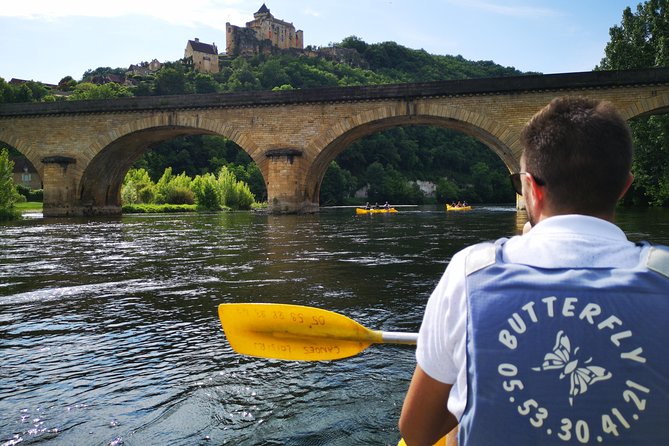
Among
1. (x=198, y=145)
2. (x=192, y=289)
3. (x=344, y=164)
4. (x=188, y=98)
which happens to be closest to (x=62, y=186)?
(x=188, y=98)

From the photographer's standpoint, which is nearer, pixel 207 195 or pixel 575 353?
pixel 575 353

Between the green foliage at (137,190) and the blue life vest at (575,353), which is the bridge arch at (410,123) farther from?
the blue life vest at (575,353)

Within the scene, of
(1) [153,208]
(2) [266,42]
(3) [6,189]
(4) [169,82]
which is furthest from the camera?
(2) [266,42]

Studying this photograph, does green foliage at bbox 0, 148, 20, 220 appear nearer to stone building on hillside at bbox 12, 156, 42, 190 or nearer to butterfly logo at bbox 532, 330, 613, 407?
butterfly logo at bbox 532, 330, 613, 407

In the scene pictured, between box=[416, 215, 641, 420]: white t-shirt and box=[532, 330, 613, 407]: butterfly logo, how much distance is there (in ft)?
0.50

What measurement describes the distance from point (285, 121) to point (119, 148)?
9490mm

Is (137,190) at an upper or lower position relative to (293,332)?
upper

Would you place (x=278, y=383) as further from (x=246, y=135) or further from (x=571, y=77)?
(x=246, y=135)

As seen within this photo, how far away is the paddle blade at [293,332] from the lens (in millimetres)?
2078

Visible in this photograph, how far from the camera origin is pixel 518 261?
113cm

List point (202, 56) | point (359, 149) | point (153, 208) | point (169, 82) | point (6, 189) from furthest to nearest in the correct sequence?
point (202, 56)
point (169, 82)
point (359, 149)
point (153, 208)
point (6, 189)

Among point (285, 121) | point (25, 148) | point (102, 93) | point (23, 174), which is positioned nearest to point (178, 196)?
point (25, 148)

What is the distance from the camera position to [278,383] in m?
A: 3.20

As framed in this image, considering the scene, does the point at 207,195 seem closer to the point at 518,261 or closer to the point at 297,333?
the point at 297,333
